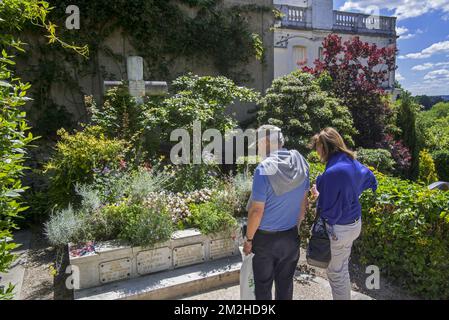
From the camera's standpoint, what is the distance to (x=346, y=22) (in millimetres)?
17578

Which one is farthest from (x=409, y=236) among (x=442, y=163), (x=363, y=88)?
(x=442, y=163)

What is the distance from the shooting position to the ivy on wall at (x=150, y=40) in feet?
25.3

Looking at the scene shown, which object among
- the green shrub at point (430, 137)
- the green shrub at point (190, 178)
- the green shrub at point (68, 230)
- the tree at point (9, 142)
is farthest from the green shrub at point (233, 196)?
the green shrub at point (430, 137)

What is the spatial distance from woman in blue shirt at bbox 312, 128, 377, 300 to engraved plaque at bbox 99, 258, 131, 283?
81.8 inches

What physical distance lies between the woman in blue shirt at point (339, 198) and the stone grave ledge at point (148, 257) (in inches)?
55.8

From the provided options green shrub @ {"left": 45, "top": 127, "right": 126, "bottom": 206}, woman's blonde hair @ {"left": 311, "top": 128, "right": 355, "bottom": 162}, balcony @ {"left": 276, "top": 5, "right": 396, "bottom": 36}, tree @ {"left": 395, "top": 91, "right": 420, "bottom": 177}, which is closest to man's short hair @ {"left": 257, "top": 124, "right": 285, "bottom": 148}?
woman's blonde hair @ {"left": 311, "top": 128, "right": 355, "bottom": 162}

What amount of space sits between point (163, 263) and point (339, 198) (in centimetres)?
207

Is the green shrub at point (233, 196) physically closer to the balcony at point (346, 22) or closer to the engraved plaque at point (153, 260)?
the engraved plaque at point (153, 260)

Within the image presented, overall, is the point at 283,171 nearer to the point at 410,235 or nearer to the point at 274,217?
the point at 274,217

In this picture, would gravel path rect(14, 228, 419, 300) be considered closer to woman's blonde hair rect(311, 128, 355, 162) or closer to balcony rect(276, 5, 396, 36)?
woman's blonde hair rect(311, 128, 355, 162)

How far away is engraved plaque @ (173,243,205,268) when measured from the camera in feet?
12.2

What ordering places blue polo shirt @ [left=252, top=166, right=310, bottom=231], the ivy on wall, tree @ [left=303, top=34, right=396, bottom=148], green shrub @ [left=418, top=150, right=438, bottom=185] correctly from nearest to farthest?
1. blue polo shirt @ [left=252, top=166, right=310, bottom=231]
2. the ivy on wall
3. green shrub @ [left=418, top=150, right=438, bottom=185]
4. tree @ [left=303, top=34, right=396, bottom=148]

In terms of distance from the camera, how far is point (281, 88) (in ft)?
24.4
